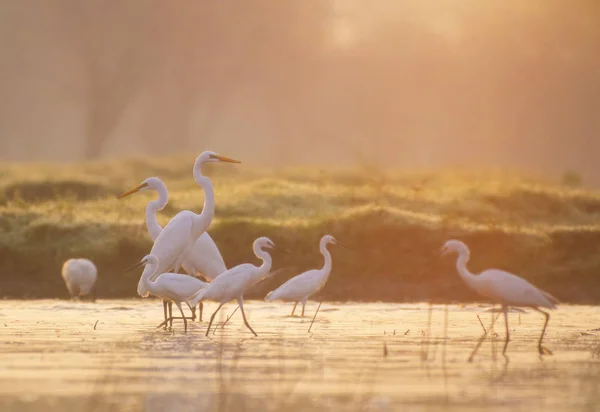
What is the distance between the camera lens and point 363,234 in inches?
770

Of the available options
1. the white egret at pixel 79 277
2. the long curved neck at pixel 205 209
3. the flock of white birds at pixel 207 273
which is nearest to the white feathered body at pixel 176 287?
the flock of white birds at pixel 207 273

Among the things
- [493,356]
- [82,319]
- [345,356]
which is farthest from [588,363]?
[82,319]

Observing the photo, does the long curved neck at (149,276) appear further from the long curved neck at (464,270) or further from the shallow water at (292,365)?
the long curved neck at (464,270)

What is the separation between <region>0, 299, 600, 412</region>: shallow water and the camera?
705 cm

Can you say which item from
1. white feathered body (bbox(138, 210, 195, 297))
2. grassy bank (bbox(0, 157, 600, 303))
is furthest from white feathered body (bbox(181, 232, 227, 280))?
grassy bank (bbox(0, 157, 600, 303))

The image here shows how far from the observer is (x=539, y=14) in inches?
1027

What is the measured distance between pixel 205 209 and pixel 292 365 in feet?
15.8

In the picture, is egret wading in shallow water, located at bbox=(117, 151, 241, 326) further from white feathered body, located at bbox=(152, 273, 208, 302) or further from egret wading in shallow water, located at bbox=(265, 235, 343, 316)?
egret wading in shallow water, located at bbox=(265, 235, 343, 316)

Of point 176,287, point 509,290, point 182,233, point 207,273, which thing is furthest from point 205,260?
point 509,290

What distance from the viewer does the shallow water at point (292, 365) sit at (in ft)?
23.1

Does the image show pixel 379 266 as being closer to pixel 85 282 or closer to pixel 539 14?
pixel 85 282

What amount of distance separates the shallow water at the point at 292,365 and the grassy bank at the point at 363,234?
4.49 m

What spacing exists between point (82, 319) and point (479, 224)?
9144 millimetres

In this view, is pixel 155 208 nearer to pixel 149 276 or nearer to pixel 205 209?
pixel 205 209
